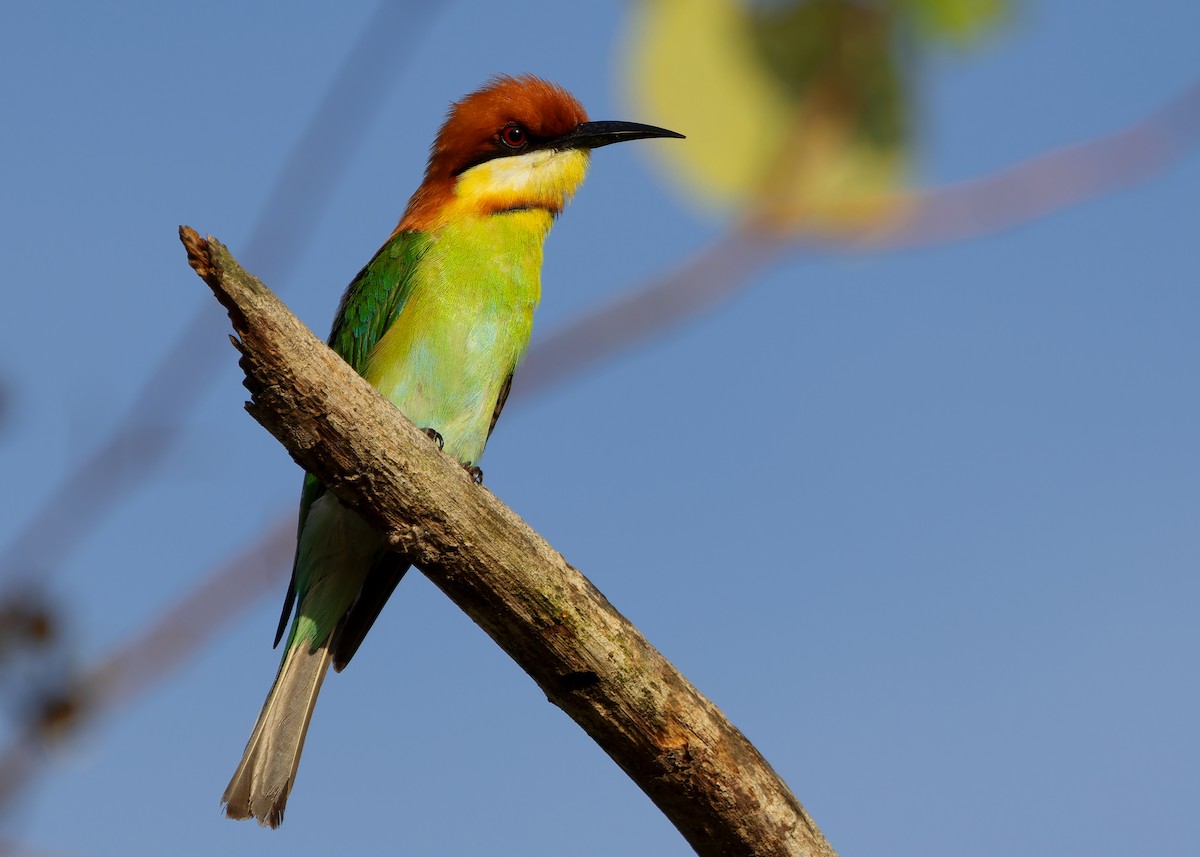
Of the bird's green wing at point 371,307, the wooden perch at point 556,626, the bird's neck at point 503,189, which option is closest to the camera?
the wooden perch at point 556,626

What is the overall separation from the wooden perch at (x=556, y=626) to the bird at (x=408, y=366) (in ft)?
3.06

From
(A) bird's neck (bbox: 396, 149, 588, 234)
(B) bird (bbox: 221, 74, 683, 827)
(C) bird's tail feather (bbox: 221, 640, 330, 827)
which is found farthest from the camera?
(A) bird's neck (bbox: 396, 149, 588, 234)

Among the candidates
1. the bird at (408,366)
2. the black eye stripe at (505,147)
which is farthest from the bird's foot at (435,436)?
the black eye stripe at (505,147)

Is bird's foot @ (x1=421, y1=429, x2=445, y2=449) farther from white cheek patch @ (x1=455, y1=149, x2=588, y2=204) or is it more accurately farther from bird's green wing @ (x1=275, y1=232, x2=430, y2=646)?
white cheek patch @ (x1=455, y1=149, x2=588, y2=204)

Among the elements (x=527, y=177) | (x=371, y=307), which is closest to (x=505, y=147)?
(x=527, y=177)

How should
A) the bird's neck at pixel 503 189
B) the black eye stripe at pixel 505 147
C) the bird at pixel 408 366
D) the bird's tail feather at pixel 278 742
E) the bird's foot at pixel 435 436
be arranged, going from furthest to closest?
the black eye stripe at pixel 505 147 → the bird's neck at pixel 503 189 → the bird's foot at pixel 435 436 → the bird at pixel 408 366 → the bird's tail feather at pixel 278 742

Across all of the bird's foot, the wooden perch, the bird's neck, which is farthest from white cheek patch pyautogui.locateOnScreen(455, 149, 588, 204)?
the wooden perch

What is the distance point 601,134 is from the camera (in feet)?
13.2

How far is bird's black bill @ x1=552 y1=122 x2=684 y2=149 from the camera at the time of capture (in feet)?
13.1

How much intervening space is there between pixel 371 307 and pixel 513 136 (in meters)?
0.87

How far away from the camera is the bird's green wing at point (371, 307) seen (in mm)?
3369

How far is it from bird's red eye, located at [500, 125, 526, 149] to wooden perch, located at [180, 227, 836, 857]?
1993 mm

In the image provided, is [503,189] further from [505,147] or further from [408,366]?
[408,366]

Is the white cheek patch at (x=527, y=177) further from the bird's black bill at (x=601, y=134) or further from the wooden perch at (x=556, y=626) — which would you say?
the wooden perch at (x=556, y=626)
